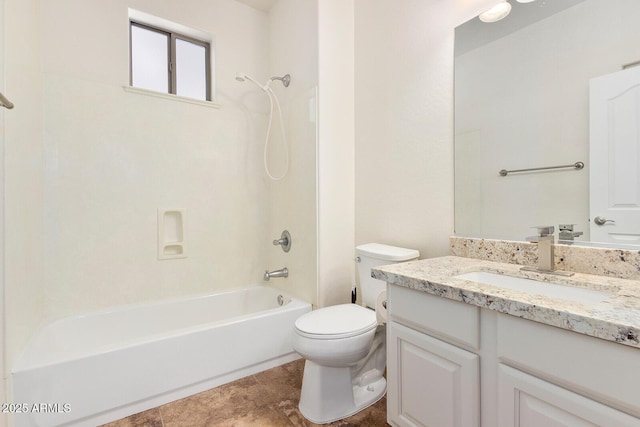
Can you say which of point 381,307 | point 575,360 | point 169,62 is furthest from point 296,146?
point 575,360

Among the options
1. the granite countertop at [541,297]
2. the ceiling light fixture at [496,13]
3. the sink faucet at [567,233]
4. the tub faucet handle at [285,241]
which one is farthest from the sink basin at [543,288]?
the tub faucet handle at [285,241]

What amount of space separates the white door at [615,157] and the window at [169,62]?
7.95 ft

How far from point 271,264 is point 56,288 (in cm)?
143

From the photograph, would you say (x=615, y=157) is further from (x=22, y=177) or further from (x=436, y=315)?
(x=22, y=177)

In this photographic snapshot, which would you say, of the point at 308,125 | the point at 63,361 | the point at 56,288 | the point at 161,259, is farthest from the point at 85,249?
the point at 308,125

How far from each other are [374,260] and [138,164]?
173 centimetres

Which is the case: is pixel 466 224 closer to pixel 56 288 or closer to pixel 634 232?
pixel 634 232

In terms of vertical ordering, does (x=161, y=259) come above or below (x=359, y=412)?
above

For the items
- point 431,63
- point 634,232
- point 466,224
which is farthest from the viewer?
point 431,63

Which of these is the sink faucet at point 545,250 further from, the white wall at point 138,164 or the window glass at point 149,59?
the window glass at point 149,59

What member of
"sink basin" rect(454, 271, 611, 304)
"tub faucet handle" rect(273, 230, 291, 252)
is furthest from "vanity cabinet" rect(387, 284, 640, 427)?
"tub faucet handle" rect(273, 230, 291, 252)

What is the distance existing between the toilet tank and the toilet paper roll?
4.2 inches

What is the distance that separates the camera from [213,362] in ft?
5.57

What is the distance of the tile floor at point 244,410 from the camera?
1434 mm
